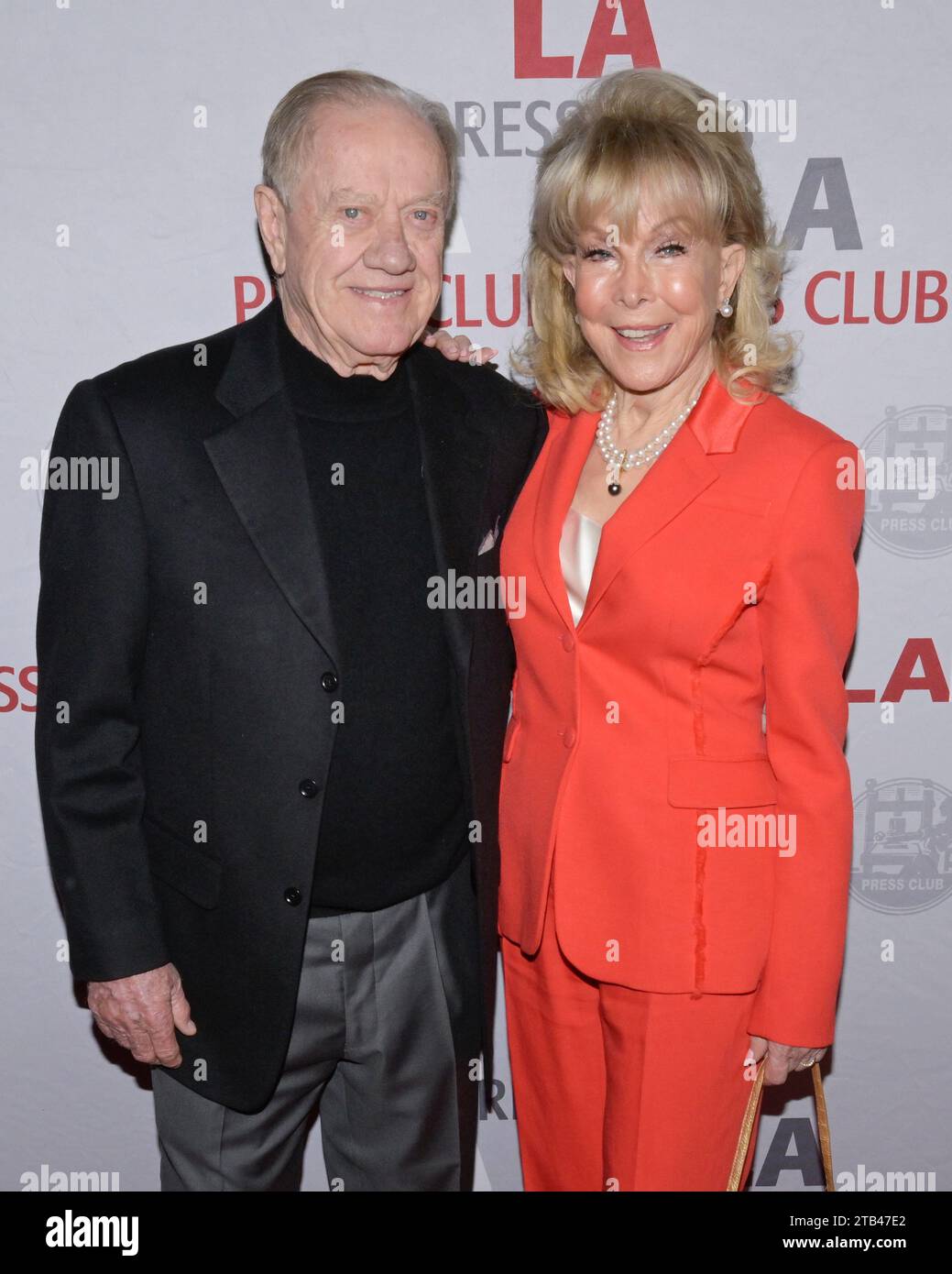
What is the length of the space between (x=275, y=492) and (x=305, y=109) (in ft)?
1.82

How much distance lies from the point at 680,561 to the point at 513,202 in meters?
0.92

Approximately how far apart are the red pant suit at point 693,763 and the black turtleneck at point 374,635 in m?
0.17

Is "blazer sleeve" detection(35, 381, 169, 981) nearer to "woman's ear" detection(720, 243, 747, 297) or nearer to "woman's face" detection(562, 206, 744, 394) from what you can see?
"woman's face" detection(562, 206, 744, 394)

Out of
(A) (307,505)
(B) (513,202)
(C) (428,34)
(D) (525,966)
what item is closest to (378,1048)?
(D) (525,966)

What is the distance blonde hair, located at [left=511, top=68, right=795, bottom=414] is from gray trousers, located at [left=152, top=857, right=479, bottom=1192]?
36.1 inches

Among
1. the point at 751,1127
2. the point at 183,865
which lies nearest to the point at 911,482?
the point at 751,1127

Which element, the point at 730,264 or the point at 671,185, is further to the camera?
the point at 730,264

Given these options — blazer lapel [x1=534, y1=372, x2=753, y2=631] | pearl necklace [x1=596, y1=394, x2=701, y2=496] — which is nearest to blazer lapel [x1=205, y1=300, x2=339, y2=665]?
blazer lapel [x1=534, y1=372, x2=753, y2=631]

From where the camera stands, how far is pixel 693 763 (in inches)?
68.4

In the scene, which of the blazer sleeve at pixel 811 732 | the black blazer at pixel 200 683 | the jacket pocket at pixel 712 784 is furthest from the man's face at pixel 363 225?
the jacket pocket at pixel 712 784

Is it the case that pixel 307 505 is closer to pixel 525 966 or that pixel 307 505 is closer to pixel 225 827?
pixel 225 827

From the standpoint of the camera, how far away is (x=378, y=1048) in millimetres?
1929

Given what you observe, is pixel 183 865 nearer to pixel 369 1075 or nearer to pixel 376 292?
pixel 369 1075

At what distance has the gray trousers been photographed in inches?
73.4
